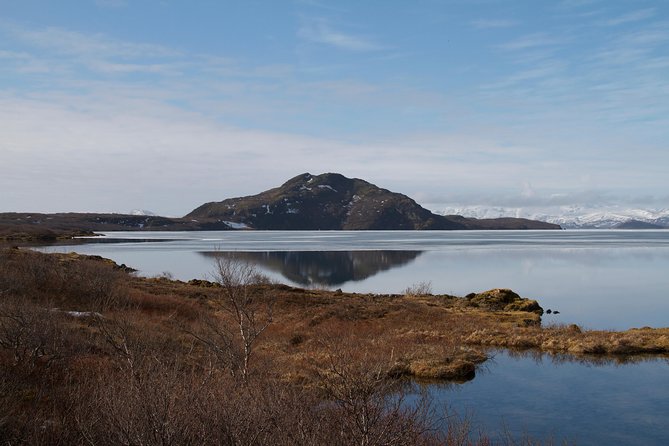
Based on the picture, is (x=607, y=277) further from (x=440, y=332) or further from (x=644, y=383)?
(x=644, y=383)

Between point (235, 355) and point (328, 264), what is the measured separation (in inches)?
3746

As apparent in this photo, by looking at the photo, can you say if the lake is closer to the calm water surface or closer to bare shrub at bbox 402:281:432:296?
the calm water surface

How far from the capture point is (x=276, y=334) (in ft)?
132

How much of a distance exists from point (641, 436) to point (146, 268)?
87214mm

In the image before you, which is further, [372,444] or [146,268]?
[146,268]

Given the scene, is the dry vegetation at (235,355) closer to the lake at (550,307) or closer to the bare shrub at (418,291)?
the lake at (550,307)

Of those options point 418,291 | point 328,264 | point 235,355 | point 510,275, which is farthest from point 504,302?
point 328,264

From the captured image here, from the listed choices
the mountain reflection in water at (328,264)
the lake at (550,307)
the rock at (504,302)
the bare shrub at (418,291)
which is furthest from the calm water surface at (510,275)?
the rock at (504,302)

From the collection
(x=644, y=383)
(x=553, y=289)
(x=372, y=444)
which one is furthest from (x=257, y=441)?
(x=553, y=289)

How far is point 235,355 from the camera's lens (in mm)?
21250

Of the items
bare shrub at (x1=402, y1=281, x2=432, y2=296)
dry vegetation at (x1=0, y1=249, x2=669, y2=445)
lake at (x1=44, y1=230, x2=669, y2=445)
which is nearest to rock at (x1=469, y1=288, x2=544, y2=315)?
dry vegetation at (x1=0, y1=249, x2=669, y2=445)

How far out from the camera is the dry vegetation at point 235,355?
11953 mm

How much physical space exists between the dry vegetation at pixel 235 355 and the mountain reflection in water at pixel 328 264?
2640 centimetres

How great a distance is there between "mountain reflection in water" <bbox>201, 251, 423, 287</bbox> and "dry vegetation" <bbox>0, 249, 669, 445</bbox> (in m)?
26.4
